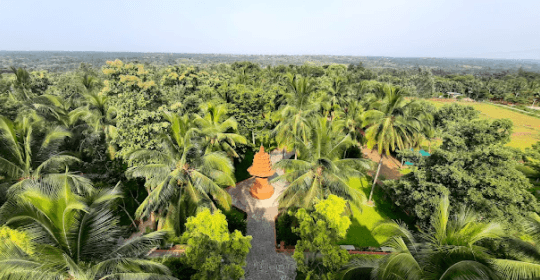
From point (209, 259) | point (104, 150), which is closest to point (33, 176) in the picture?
point (104, 150)

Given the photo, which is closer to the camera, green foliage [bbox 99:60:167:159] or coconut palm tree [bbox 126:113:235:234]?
coconut palm tree [bbox 126:113:235:234]

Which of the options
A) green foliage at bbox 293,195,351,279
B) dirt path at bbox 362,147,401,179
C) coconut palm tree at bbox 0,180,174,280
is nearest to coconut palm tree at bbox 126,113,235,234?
coconut palm tree at bbox 0,180,174,280

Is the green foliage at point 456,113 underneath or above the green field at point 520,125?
above

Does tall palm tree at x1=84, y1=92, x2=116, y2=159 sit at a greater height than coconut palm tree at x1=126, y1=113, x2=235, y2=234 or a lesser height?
greater

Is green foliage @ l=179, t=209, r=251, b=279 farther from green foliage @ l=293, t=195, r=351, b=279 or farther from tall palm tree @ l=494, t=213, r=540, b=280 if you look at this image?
tall palm tree @ l=494, t=213, r=540, b=280

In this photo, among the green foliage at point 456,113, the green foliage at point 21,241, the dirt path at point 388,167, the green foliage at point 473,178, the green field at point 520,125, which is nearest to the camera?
the green foliage at point 21,241

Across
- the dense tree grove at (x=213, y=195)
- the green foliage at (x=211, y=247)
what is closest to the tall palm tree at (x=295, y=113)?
the dense tree grove at (x=213, y=195)

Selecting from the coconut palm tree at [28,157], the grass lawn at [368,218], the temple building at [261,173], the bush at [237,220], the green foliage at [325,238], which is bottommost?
the grass lawn at [368,218]

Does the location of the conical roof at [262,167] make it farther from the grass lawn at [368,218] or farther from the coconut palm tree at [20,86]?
the coconut palm tree at [20,86]
